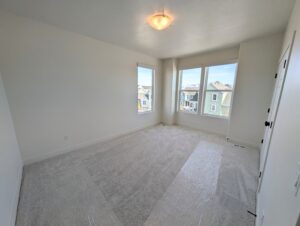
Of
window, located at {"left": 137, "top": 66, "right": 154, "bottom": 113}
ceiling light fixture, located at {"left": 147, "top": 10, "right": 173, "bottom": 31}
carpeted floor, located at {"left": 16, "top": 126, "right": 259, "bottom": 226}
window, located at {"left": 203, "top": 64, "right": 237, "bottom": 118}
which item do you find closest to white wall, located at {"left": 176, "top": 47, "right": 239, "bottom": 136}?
window, located at {"left": 203, "top": 64, "right": 237, "bottom": 118}

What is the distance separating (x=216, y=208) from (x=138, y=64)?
12.4 ft

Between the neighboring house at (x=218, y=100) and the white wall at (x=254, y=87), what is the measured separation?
0.42 meters

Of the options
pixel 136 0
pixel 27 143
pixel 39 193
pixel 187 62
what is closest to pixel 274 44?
pixel 187 62

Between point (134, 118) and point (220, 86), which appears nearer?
point (220, 86)

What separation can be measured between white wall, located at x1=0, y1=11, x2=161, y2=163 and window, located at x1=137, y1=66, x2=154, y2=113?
51 cm

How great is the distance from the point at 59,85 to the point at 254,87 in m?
4.33

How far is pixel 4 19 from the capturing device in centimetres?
186

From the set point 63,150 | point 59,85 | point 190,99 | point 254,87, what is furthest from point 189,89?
point 63,150

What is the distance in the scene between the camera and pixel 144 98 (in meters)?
4.39

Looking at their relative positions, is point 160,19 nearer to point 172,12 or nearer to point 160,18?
point 160,18

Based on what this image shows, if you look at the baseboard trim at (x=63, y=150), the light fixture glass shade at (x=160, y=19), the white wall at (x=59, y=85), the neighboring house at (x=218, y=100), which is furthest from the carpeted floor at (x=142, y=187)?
the light fixture glass shade at (x=160, y=19)

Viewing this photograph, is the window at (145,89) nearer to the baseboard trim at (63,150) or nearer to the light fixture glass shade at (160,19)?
the baseboard trim at (63,150)

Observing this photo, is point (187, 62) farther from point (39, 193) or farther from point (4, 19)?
point (39, 193)

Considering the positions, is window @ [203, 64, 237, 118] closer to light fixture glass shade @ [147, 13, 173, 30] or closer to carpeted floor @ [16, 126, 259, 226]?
carpeted floor @ [16, 126, 259, 226]
